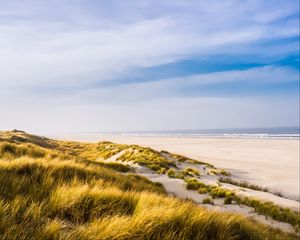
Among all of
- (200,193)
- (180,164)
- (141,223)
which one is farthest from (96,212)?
(180,164)

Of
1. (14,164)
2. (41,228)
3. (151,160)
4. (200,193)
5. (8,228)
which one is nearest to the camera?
(8,228)

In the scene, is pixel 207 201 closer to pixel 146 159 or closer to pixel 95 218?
pixel 95 218

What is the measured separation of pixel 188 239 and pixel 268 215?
30.0 ft

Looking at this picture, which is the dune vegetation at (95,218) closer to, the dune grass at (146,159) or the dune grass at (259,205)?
the dune grass at (259,205)

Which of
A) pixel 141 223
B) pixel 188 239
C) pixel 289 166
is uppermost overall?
pixel 141 223

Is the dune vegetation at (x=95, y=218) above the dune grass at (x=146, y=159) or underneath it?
above

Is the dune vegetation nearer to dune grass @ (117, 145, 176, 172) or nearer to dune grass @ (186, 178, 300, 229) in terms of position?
dune grass @ (186, 178, 300, 229)

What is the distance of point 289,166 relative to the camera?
2905 cm

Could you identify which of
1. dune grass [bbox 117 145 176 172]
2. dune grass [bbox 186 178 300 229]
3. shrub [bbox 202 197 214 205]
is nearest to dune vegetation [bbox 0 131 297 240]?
dune grass [bbox 186 178 300 229]

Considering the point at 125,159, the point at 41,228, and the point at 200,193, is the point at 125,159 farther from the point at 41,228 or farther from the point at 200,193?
the point at 41,228

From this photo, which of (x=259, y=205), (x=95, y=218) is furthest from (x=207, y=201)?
(x=95, y=218)

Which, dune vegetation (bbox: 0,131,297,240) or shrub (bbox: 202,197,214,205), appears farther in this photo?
shrub (bbox: 202,197,214,205)

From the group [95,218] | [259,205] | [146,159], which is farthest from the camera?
[146,159]

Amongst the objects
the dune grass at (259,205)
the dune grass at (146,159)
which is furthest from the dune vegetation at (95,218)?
the dune grass at (146,159)
